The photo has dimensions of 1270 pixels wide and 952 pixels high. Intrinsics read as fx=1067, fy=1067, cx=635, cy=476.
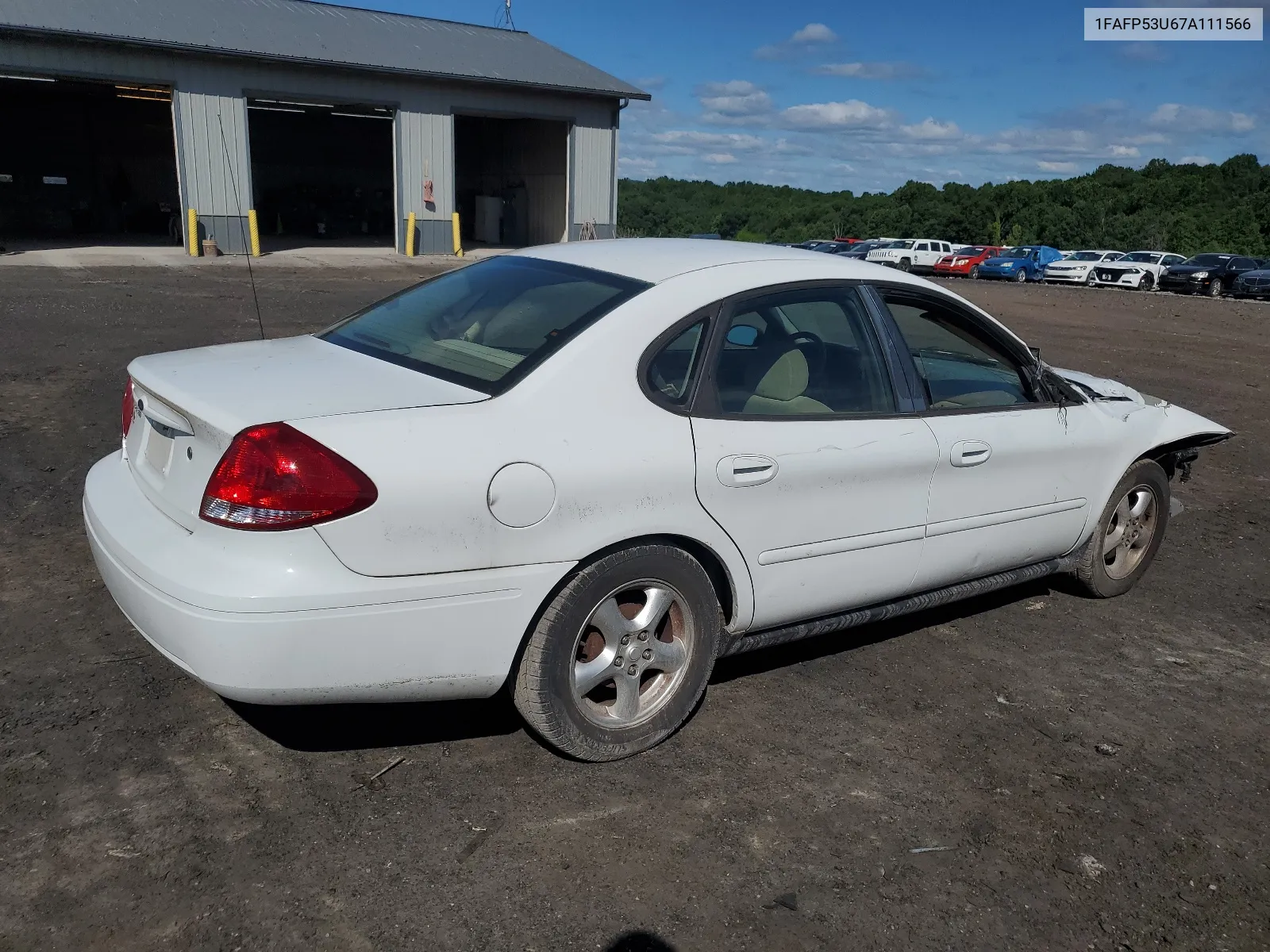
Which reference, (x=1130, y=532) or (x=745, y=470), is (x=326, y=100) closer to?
(x=1130, y=532)

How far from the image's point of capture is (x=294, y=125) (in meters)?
38.6

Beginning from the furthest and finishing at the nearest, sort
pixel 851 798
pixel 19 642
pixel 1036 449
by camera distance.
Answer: pixel 1036 449 < pixel 19 642 < pixel 851 798

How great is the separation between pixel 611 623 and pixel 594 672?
17 centimetres

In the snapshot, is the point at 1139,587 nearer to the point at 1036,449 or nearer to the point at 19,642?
the point at 1036,449

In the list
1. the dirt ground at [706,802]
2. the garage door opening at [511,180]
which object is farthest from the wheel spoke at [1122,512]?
the garage door opening at [511,180]

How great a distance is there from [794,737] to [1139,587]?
266 cm

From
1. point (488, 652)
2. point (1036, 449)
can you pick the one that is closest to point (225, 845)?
point (488, 652)

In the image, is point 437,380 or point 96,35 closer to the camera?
point 437,380

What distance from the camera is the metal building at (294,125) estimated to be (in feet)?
78.8

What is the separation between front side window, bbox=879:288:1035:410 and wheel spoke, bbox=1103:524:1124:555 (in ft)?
3.25

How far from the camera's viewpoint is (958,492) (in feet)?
13.6

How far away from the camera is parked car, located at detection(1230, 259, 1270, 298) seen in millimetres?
31438

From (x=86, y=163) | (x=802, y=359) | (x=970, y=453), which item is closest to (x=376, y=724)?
(x=802, y=359)

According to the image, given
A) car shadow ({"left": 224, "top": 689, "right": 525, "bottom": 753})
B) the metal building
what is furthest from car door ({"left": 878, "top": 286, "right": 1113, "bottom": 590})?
the metal building
